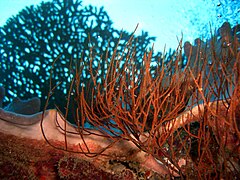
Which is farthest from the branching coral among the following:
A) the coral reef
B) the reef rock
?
the coral reef

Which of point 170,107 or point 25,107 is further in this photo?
point 25,107

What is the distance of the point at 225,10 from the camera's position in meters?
12.4

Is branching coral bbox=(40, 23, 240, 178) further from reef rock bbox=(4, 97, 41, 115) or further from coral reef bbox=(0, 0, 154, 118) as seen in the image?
coral reef bbox=(0, 0, 154, 118)

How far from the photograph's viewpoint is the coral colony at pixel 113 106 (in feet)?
6.19

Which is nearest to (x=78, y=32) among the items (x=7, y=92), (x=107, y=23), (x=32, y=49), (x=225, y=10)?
(x=107, y=23)

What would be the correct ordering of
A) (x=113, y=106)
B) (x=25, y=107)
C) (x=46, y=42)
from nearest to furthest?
(x=113, y=106)
(x=25, y=107)
(x=46, y=42)

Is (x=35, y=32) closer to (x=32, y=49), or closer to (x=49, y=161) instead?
(x=32, y=49)

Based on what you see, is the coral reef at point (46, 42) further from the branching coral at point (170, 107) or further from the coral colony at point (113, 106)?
the branching coral at point (170, 107)

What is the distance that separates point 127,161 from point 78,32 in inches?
202

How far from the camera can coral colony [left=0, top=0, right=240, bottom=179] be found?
6.19ft

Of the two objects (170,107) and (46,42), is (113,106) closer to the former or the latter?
(170,107)

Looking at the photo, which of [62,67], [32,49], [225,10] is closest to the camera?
[62,67]

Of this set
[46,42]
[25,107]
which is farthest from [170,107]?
[46,42]

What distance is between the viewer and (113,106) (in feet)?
6.06
